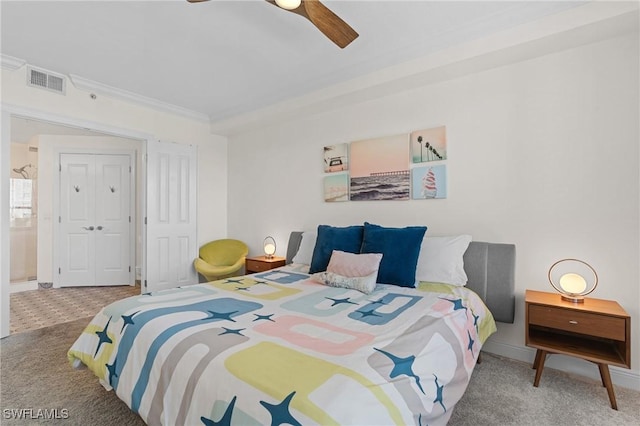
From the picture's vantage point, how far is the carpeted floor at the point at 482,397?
1771 millimetres

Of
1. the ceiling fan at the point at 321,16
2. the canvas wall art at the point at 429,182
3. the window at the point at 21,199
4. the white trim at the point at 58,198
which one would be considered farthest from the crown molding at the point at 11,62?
the canvas wall art at the point at 429,182

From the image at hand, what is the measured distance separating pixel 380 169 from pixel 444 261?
4.02 feet

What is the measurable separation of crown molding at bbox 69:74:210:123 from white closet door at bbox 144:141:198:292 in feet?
1.54

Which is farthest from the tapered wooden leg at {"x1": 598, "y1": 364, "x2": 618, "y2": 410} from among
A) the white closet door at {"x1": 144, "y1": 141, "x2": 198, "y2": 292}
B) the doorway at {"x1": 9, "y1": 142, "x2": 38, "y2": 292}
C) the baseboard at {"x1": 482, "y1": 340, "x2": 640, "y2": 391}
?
the doorway at {"x1": 9, "y1": 142, "x2": 38, "y2": 292}

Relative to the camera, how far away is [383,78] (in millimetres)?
2926

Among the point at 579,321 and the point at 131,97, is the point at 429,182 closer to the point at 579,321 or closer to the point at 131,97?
the point at 579,321

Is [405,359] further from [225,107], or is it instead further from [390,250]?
[225,107]

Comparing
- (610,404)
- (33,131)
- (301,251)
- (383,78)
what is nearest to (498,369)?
(610,404)

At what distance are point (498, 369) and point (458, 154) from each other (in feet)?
6.00

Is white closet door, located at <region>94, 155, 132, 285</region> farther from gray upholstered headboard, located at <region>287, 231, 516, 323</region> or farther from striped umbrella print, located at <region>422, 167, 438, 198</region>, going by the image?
gray upholstered headboard, located at <region>287, 231, 516, 323</region>

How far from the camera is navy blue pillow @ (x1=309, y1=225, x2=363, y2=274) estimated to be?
111 inches

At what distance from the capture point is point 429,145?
2.96m

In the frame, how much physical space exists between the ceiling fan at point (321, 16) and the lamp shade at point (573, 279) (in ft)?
7.43

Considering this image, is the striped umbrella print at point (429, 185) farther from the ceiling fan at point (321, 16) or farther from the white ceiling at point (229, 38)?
the ceiling fan at point (321, 16)
